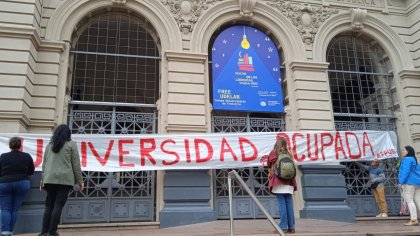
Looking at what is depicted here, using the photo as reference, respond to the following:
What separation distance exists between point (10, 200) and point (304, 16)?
10.9m

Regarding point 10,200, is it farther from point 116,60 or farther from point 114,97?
point 116,60

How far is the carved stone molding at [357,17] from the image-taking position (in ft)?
45.5

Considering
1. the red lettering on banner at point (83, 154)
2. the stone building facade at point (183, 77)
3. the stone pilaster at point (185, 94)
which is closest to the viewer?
the red lettering on banner at point (83, 154)

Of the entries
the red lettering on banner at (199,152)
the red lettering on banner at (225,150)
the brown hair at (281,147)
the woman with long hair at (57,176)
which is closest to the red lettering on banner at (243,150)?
the red lettering on banner at (225,150)

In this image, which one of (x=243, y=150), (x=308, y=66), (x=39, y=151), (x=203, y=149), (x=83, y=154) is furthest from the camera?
(x=308, y=66)

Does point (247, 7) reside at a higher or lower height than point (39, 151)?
higher

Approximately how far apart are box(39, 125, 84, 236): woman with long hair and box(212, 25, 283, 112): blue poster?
19.1ft

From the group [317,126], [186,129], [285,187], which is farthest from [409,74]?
[285,187]

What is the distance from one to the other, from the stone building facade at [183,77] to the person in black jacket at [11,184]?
2.59 m

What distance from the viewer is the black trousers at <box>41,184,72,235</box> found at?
634 centimetres

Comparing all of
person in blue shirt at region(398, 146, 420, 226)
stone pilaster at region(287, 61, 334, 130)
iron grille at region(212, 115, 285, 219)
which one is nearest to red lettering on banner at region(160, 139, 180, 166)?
iron grille at region(212, 115, 285, 219)

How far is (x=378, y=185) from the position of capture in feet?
38.8

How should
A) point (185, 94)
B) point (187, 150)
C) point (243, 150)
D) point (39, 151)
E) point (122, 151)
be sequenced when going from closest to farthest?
point (39, 151), point (122, 151), point (187, 150), point (243, 150), point (185, 94)

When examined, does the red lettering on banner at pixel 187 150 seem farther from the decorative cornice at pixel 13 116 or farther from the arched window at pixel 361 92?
the arched window at pixel 361 92
